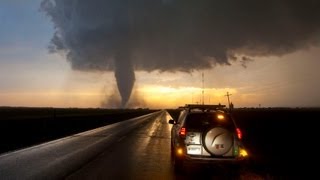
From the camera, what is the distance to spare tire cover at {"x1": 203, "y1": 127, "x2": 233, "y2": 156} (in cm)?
1248

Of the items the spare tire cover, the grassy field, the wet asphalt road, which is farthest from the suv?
the grassy field

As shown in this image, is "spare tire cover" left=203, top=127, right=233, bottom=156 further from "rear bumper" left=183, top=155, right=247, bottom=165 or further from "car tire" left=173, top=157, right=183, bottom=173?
"car tire" left=173, top=157, right=183, bottom=173

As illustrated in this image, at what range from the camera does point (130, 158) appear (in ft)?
57.2

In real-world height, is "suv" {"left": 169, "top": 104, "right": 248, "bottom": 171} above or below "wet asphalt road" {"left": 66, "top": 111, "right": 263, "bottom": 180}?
above

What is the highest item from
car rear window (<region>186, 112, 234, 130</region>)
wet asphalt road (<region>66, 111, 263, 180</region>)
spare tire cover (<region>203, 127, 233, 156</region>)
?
car rear window (<region>186, 112, 234, 130</region>)

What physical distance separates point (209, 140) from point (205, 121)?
0.97 meters

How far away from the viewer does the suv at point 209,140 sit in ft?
41.0

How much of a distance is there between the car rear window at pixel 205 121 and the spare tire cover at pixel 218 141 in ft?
1.04

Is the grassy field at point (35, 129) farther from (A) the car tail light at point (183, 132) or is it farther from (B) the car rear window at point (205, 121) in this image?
(B) the car rear window at point (205, 121)

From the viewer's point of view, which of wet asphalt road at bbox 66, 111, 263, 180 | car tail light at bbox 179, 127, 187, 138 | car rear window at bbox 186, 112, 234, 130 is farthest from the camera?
car tail light at bbox 179, 127, 187, 138

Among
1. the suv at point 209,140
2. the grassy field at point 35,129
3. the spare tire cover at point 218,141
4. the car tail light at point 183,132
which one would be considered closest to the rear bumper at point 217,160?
the suv at point 209,140

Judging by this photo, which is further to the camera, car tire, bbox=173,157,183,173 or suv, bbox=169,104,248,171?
car tire, bbox=173,157,183,173

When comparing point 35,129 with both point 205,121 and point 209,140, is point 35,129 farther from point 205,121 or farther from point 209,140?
point 209,140

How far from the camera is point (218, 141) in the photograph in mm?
12555
